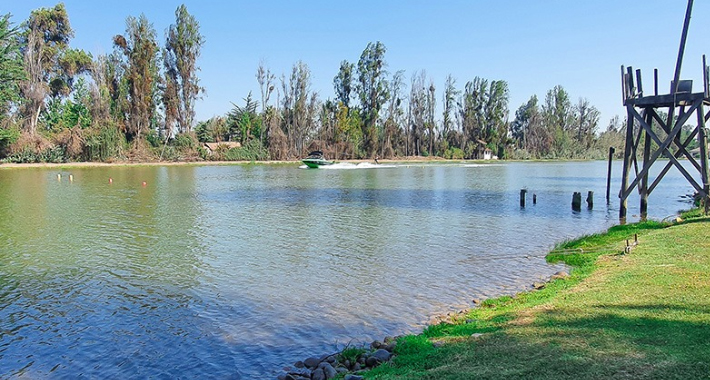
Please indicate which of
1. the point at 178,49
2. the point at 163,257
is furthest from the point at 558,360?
the point at 178,49

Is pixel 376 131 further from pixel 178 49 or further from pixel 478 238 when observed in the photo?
pixel 478 238

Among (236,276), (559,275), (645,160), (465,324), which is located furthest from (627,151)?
(236,276)

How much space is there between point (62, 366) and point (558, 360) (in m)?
6.80

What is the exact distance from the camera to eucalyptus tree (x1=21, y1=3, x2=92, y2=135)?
6750 centimetres

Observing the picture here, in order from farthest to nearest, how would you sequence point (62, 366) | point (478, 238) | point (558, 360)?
point (478, 238) < point (62, 366) < point (558, 360)

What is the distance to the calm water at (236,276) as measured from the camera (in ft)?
26.7

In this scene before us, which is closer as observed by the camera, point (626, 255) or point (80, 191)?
point (626, 255)

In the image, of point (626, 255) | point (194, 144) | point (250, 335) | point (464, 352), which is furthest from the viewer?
point (194, 144)

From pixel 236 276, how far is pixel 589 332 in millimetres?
8621

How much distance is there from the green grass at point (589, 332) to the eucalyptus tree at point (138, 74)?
243ft

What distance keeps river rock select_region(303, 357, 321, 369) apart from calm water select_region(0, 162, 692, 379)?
415mm

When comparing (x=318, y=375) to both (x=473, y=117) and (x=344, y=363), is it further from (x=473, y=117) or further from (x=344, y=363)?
(x=473, y=117)

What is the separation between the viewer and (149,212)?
957 inches

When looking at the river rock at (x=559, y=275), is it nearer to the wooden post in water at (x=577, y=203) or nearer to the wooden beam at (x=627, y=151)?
the wooden beam at (x=627, y=151)
